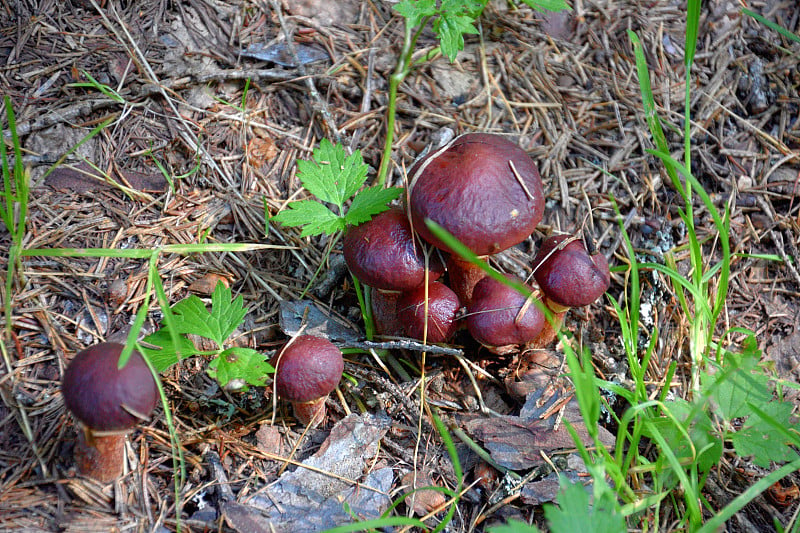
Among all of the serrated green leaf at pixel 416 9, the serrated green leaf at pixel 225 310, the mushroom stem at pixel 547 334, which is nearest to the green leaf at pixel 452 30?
the serrated green leaf at pixel 416 9

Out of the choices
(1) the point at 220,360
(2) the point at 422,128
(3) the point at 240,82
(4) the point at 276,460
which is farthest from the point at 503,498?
(3) the point at 240,82

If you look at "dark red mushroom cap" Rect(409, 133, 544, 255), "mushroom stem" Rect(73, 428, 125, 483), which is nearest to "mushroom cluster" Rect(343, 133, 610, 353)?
"dark red mushroom cap" Rect(409, 133, 544, 255)

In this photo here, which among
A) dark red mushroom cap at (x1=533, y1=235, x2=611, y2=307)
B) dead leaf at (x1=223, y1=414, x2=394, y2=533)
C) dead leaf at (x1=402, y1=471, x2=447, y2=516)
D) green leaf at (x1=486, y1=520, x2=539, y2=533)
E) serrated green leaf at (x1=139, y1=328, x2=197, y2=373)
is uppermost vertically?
dark red mushroom cap at (x1=533, y1=235, x2=611, y2=307)

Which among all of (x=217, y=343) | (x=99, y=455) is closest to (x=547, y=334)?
(x=217, y=343)

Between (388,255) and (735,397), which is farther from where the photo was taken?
(388,255)

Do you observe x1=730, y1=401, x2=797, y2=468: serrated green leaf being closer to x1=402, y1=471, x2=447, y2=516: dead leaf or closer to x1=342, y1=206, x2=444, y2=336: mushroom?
x1=402, y1=471, x2=447, y2=516: dead leaf

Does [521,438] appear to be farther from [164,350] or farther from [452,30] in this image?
[452,30]
